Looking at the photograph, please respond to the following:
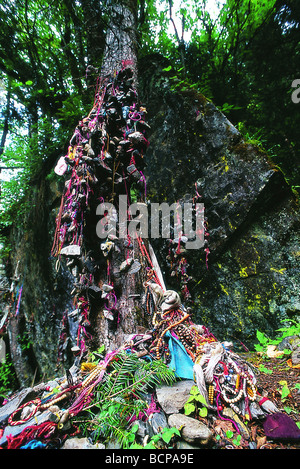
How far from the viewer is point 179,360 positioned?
151 centimetres

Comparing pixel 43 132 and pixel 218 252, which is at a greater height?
pixel 43 132

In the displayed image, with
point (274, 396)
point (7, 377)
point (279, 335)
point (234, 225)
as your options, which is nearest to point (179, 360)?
point (274, 396)

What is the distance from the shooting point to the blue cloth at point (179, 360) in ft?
4.81

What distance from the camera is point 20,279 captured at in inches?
215

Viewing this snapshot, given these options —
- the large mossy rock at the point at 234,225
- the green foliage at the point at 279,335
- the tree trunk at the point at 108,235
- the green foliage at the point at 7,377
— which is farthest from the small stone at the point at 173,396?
the green foliage at the point at 7,377

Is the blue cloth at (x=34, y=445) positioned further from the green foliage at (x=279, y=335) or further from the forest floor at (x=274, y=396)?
the green foliage at (x=279, y=335)

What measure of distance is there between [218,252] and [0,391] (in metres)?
6.82

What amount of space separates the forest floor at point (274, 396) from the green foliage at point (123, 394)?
18.2 inches

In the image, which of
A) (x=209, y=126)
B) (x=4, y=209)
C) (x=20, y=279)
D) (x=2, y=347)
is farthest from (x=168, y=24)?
(x=2, y=347)

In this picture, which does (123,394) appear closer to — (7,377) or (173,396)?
(173,396)

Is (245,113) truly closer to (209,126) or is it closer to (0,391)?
(209,126)

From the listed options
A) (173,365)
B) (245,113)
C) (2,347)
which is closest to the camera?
(173,365)

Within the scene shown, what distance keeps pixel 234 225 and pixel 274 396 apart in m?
2.07

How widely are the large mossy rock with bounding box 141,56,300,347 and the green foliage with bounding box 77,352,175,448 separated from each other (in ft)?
6.04
